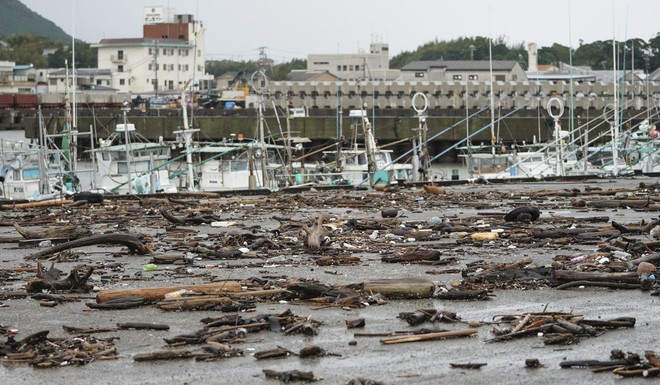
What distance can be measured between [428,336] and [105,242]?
7.84 m

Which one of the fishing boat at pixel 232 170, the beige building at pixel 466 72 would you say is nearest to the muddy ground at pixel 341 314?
the fishing boat at pixel 232 170

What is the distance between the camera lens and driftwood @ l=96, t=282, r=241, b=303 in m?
12.8

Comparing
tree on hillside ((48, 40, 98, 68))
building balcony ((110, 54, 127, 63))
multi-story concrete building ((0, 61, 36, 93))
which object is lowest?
multi-story concrete building ((0, 61, 36, 93))

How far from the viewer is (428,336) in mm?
10805

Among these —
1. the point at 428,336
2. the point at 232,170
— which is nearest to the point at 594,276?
the point at 428,336

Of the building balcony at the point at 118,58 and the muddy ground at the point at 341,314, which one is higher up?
the building balcony at the point at 118,58

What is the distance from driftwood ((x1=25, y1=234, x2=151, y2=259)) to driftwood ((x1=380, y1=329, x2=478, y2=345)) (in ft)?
23.4

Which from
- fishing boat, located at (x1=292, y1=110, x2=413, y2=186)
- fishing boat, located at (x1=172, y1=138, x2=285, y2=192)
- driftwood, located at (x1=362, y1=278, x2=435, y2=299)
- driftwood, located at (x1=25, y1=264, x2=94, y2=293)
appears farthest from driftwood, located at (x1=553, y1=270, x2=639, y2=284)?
fishing boat, located at (x1=172, y1=138, x2=285, y2=192)

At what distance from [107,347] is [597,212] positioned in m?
14.6

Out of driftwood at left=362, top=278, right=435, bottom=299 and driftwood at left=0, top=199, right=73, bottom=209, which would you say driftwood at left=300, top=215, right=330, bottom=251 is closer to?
driftwood at left=362, top=278, right=435, bottom=299

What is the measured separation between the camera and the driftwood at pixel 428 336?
10.7 metres

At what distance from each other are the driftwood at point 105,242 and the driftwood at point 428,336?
7.14 metres

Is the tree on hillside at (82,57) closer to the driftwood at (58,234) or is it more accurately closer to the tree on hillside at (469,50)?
the tree on hillside at (469,50)

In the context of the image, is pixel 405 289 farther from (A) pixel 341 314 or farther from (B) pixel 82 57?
(B) pixel 82 57
